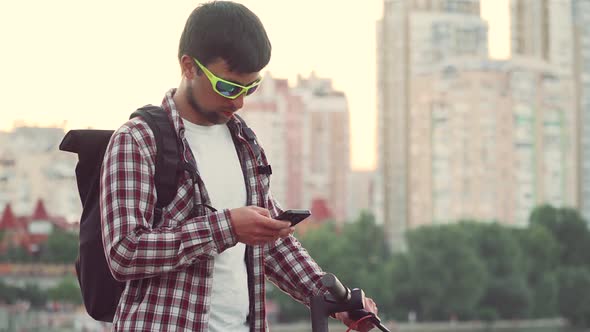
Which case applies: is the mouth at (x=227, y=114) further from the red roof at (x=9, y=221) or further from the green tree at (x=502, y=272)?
the red roof at (x=9, y=221)

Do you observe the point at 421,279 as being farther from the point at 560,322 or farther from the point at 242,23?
the point at 242,23

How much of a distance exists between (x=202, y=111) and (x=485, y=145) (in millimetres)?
42509

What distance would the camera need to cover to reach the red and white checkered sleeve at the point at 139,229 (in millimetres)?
1426

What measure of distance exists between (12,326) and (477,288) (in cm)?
1186

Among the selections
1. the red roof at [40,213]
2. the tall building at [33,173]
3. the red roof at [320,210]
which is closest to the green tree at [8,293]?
the red roof at [40,213]

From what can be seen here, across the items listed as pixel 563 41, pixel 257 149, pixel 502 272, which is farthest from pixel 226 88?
pixel 563 41

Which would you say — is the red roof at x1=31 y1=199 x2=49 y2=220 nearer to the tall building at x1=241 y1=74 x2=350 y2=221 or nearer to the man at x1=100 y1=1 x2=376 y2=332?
the tall building at x1=241 y1=74 x2=350 y2=221

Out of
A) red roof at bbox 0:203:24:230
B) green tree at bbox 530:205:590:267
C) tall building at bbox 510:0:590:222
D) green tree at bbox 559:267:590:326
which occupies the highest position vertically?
tall building at bbox 510:0:590:222

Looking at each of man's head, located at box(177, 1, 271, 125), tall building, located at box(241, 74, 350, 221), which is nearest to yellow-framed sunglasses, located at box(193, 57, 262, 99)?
man's head, located at box(177, 1, 271, 125)

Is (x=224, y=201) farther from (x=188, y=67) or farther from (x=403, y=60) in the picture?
(x=403, y=60)

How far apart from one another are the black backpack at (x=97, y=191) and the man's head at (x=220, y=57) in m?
0.05

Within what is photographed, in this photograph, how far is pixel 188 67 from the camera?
1.53 metres

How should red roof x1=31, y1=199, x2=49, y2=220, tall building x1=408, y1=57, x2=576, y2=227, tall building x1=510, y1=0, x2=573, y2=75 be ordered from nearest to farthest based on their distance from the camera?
red roof x1=31, y1=199, x2=49, y2=220, tall building x1=408, y1=57, x2=576, y2=227, tall building x1=510, y1=0, x2=573, y2=75

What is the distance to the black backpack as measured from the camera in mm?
1481
